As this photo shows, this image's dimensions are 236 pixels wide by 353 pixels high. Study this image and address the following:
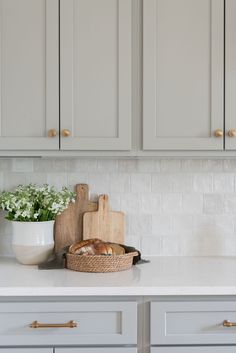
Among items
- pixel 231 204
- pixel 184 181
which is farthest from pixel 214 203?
pixel 184 181

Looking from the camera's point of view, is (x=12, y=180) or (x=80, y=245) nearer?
(x=80, y=245)

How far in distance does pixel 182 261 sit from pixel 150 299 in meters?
0.56

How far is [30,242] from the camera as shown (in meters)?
2.29

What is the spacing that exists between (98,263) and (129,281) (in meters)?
0.20

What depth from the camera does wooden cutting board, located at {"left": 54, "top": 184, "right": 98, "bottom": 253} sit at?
8.26ft

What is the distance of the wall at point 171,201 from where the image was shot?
101 inches

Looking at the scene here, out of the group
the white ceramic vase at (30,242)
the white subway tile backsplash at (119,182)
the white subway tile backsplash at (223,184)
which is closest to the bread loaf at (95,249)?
the white ceramic vase at (30,242)

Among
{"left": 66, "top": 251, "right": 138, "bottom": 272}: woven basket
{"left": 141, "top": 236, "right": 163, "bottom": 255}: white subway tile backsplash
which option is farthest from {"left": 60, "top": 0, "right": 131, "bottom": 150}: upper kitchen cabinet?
{"left": 141, "top": 236, "right": 163, "bottom": 255}: white subway tile backsplash

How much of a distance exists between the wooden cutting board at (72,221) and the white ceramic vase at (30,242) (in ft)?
0.60

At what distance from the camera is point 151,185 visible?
2.58 m

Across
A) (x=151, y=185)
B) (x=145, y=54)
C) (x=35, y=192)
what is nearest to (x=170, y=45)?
(x=145, y=54)

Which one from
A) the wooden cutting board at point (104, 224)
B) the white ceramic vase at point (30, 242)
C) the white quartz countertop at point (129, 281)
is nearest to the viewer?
the white quartz countertop at point (129, 281)

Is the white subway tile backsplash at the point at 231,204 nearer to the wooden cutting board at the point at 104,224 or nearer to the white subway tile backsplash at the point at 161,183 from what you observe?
the white subway tile backsplash at the point at 161,183
